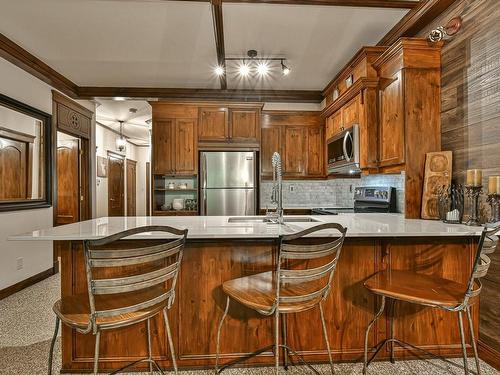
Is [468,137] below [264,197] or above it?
above

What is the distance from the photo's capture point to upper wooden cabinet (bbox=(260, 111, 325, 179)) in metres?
4.79

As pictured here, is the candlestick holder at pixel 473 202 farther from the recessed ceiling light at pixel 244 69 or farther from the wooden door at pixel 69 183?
the wooden door at pixel 69 183

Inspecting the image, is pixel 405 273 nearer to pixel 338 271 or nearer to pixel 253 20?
pixel 338 271

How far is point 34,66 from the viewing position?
11.5 feet

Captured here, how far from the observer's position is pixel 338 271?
202 centimetres

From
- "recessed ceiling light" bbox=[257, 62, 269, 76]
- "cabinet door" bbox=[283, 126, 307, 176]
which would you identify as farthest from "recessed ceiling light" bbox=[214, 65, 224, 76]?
"cabinet door" bbox=[283, 126, 307, 176]

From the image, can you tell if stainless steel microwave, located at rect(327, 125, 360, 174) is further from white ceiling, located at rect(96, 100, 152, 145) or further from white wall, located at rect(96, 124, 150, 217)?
white wall, located at rect(96, 124, 150, 217)

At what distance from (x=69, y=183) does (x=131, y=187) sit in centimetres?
350

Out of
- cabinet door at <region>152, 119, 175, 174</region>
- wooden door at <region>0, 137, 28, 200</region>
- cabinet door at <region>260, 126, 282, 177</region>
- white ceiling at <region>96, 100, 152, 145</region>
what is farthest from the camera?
white ceiling at <region>96, 100, 152, 145</region>

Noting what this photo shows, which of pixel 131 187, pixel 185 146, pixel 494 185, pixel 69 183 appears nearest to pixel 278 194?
pixel 494 185

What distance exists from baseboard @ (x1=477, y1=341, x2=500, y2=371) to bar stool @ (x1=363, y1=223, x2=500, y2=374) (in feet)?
1.36

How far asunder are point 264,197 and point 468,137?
3065 millimetres

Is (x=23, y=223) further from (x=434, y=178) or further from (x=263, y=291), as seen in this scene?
(x=434, y=178)

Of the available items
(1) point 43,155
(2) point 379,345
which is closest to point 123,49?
(1) point 43,155
